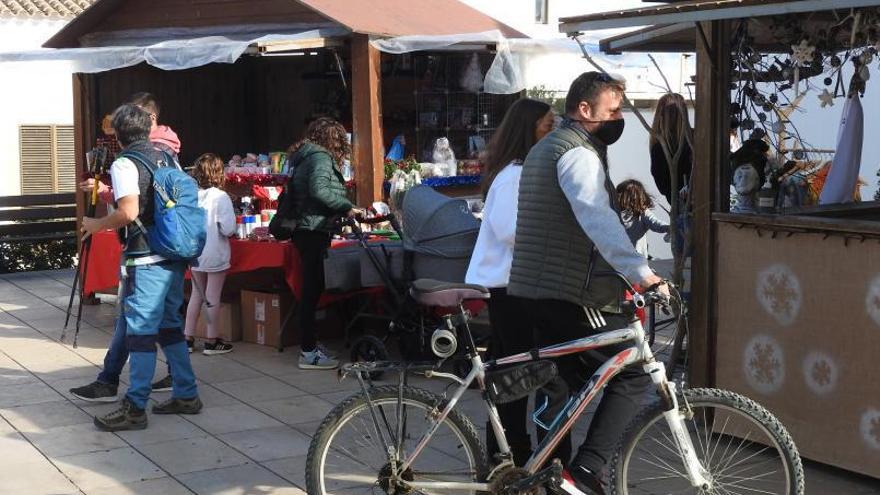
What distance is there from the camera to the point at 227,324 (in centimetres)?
956

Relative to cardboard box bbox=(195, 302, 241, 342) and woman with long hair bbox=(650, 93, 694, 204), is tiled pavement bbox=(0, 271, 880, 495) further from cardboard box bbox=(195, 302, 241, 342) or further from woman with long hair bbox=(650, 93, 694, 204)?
woman with long hair bbox=(650, 93, 694, 204)


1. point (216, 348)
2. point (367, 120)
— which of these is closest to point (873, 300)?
point (216, 348)

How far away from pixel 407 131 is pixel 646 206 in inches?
142

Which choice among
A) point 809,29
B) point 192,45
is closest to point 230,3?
point 192,45

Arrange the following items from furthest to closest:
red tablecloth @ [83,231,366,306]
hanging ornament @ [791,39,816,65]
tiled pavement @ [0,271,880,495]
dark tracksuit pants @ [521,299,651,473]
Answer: red tablecloth @ [83,231,366,306]
hanging ornament @ [791,39,816,65]
tiled pavement @ [0,271,880,495]
dark tracksuit pants @ [521,299,651,473]

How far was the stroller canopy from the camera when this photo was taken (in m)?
7.88

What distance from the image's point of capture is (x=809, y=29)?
22.6 ft

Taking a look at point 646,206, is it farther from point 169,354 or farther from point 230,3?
point 230,3

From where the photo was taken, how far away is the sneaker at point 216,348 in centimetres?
906

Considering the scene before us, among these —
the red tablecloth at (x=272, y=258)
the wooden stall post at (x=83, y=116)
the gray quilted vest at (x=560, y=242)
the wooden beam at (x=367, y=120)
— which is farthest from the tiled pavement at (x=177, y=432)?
the wooden stall post at (x=83, y=116)

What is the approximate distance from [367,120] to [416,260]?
2.49m

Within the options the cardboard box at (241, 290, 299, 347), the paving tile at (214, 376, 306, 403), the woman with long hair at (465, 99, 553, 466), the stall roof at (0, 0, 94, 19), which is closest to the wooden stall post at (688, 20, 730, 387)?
the woman with long hair at (465, 99, 553, 466)

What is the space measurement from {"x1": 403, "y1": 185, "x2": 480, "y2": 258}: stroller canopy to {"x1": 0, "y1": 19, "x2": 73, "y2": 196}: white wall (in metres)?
16.0

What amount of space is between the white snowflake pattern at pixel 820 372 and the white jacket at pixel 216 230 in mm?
4536
